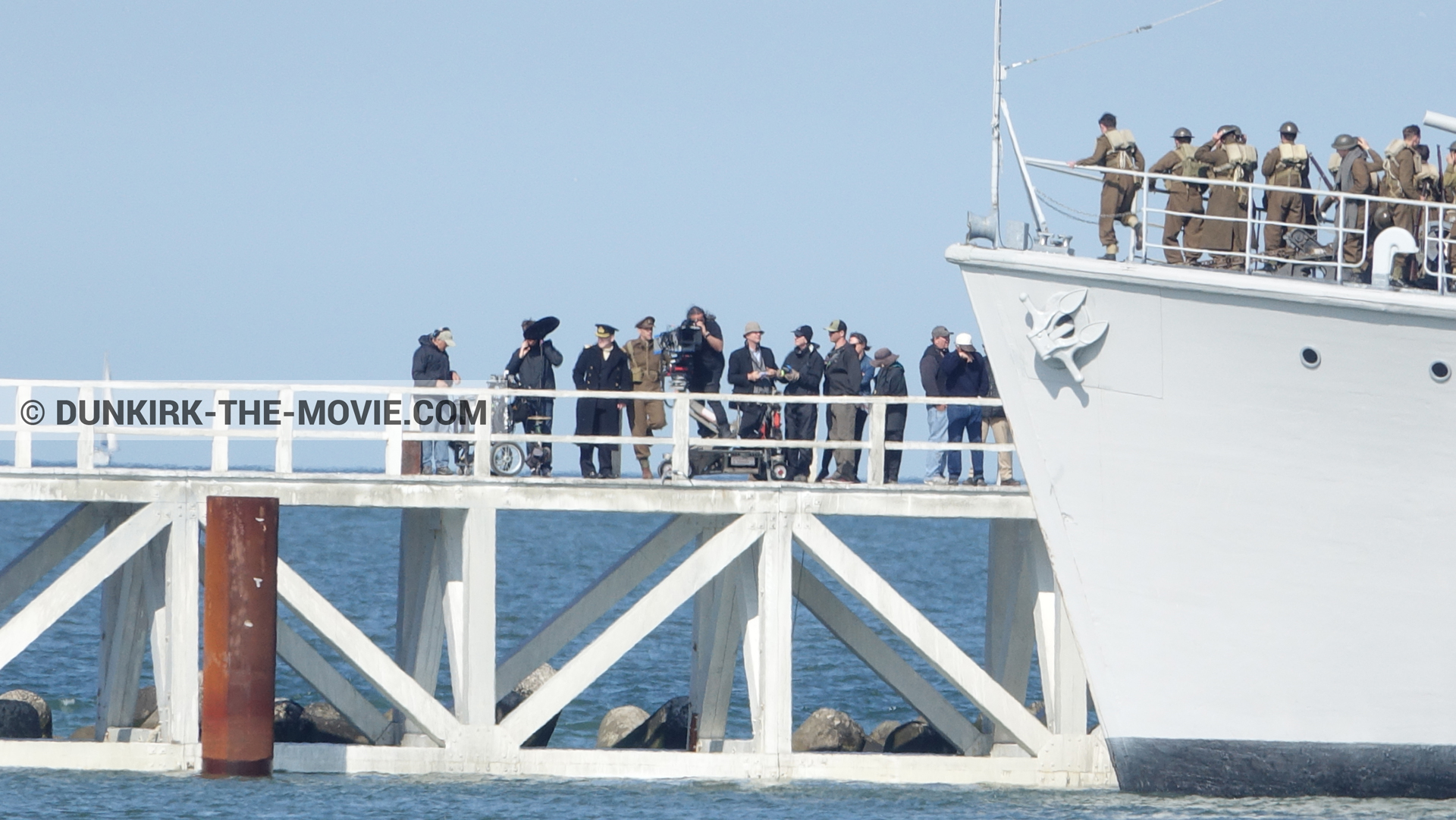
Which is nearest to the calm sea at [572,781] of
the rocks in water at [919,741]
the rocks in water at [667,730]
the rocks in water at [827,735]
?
the rocks in water at [667,730]

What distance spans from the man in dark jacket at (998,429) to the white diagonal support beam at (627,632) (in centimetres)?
281

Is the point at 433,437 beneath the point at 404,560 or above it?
above

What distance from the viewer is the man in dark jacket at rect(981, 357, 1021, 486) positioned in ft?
69.3

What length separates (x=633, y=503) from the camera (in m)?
20.2

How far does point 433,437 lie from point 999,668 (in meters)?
7.33

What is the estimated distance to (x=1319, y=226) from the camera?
18.0 meters

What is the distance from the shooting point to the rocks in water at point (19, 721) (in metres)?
23.7

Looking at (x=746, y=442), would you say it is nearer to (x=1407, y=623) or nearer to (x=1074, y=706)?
(x=1074, y=706)

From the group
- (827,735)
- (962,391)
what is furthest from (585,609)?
(962,391)

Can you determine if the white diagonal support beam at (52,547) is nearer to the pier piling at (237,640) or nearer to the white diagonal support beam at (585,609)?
the pier piling at (237,640)

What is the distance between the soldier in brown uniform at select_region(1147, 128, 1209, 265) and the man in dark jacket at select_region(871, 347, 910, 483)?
397 cm

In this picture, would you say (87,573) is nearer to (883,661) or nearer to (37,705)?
(37,705)

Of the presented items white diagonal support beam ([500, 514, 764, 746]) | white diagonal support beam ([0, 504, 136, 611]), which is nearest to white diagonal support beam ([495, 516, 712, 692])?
white diagonal support beam ([500, 514, 764, 746])

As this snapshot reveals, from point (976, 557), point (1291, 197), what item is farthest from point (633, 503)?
point (976, 557)
